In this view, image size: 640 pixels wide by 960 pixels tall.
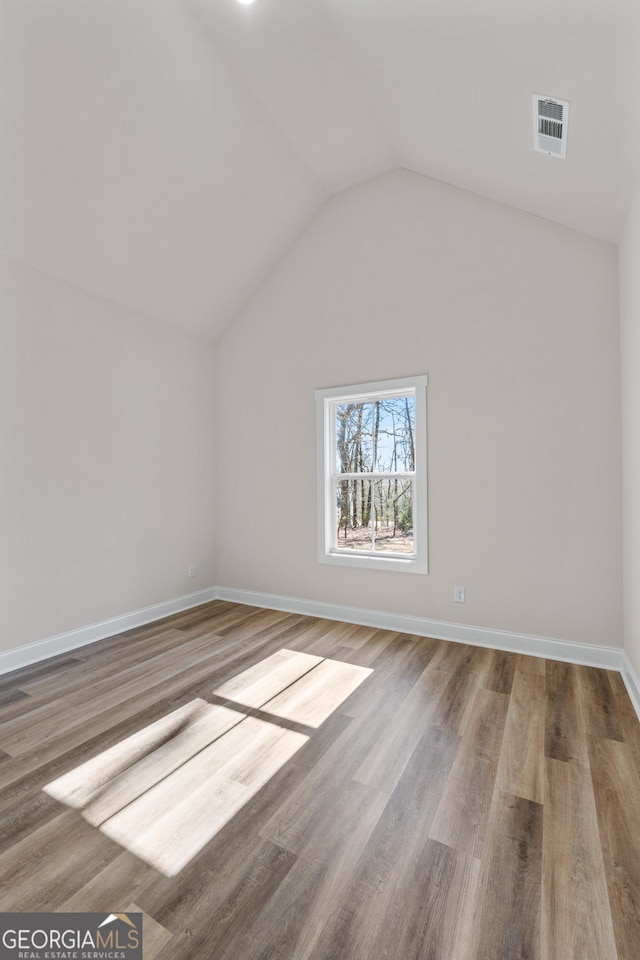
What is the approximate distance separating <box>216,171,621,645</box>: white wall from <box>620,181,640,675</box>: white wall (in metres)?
0.13

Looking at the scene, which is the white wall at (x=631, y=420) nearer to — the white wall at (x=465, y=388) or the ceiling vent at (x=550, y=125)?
the white wall at (x=465, y=388)

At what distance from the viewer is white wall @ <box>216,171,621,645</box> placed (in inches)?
118

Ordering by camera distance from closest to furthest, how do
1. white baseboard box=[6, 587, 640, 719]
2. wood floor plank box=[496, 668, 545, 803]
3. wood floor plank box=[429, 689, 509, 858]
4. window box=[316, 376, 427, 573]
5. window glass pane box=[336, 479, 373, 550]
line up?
wood floor plank box=[429, 689, 509, 858] → wood floor plank box=[496, 668, 545, 803] → white baseboard box=[6, 587, 640, 719] → window box=[316, 376, 427, 573] → window glass pane box=[336, 479, 373, 550]

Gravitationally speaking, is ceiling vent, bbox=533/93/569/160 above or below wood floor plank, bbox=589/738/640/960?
above

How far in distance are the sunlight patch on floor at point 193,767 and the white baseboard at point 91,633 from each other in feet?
4.69

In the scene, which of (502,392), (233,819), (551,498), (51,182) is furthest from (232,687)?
(51,182)

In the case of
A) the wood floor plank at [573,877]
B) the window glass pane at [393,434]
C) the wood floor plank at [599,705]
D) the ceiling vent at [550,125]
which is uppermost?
the ceiling vent at [550,125]

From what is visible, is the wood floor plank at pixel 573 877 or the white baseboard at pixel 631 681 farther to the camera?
the white baseboard at pixel 631 681

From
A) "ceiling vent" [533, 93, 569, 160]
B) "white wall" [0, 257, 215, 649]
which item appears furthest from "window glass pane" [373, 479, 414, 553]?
"ceiling vent" [533, 93, 569, 160]

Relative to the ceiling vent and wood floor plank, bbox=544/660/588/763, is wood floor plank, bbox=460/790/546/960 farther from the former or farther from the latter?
the ceiling vent

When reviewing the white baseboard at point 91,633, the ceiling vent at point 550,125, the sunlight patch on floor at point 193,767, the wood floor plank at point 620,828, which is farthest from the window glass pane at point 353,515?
the ceiling vent at point 550,125

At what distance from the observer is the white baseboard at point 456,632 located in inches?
117

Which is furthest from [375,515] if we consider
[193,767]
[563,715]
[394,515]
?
[193,767]

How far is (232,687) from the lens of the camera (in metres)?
2.69
